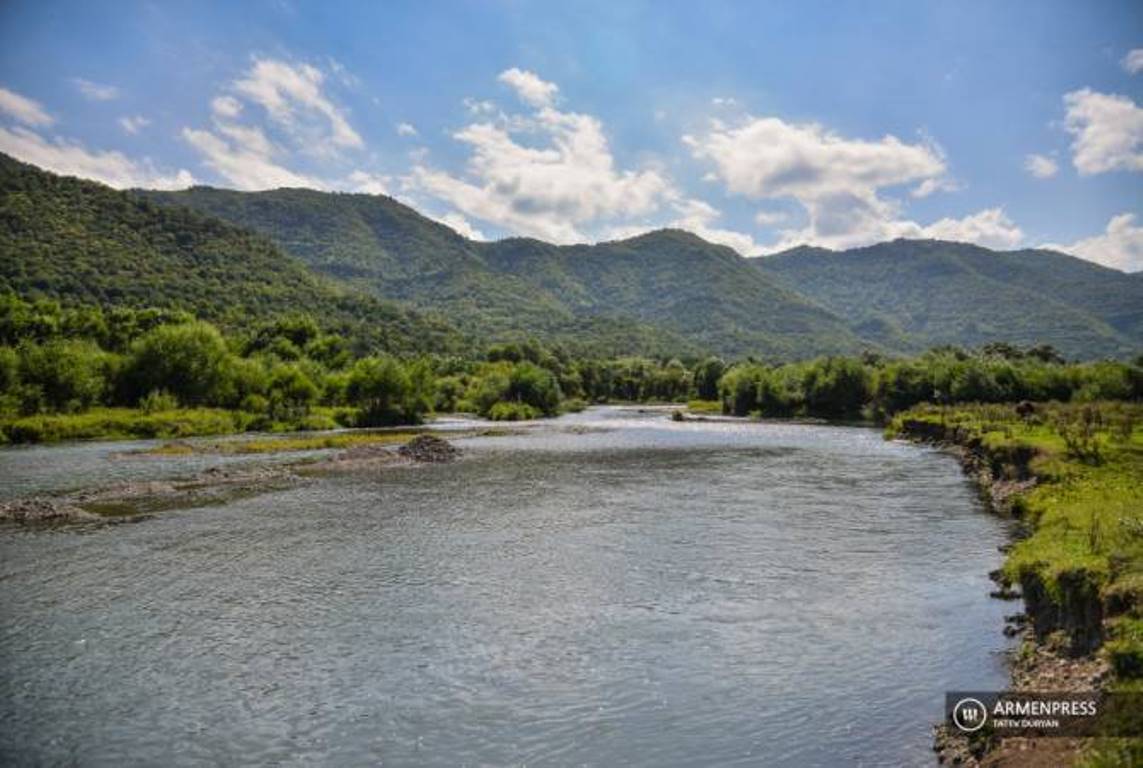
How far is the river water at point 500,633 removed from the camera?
16438mm

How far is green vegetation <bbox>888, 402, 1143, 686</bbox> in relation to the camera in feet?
56.0

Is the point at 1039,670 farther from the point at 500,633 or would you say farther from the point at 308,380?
the point at 308,380

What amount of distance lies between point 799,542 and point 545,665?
1831 centimetres

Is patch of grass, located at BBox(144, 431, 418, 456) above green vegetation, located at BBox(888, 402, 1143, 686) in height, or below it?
below

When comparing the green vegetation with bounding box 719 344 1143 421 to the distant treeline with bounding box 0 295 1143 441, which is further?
the green vegetation with bounding box 719 344 1143 421

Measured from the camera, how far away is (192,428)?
94.4m

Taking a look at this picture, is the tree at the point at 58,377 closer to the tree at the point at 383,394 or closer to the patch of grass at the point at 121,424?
the patch of grass at the point at 121,424

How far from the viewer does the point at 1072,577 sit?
1989 cm

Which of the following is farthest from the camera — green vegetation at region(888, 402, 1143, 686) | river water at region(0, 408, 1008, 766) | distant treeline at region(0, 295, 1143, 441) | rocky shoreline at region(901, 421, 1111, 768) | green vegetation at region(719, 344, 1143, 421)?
green vegetation at region(719, 344, 1143, 421)

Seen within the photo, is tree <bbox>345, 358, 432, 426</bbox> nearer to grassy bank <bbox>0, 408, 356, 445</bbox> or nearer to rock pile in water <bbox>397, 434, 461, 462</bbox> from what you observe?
grassy bank <bbox>0, 408, 356, 445</bbox>

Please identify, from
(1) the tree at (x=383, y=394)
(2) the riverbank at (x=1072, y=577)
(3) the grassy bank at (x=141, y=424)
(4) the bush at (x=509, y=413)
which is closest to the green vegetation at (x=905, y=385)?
(4) the bush at (x=509, y=413)

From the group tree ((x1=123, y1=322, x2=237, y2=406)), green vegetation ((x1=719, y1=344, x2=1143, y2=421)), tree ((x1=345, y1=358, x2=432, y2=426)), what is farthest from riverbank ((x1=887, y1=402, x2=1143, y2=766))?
tree ((x1=123, y1=322, x2=237, y2=406))

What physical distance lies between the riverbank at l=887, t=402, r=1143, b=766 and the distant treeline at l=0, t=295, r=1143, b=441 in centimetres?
7754

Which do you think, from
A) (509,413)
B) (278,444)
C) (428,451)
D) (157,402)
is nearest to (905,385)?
(509,413)
